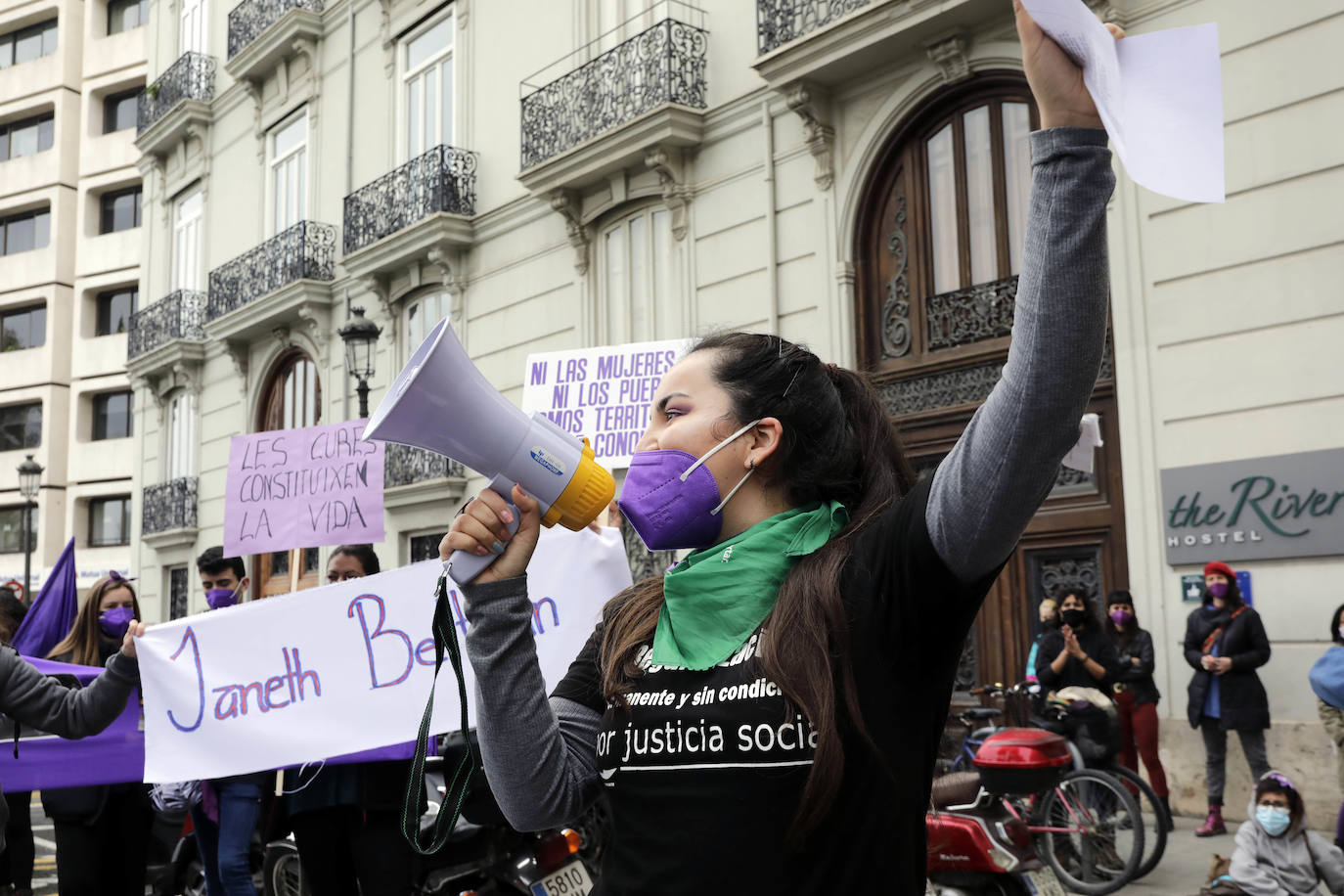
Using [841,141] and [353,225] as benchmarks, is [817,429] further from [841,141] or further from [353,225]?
[353,225]

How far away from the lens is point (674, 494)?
81.0 inches

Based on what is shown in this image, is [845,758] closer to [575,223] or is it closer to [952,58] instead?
[952,58]

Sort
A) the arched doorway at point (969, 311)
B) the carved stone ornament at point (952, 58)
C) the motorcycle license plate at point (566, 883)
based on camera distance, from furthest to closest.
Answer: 1. the carved stone ornament at point (952, 58)
2. the arched doorway at point (969, 311)
3. the motorcycle license plate at point (566, 883)

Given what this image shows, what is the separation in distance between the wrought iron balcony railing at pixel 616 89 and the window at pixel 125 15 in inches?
1150

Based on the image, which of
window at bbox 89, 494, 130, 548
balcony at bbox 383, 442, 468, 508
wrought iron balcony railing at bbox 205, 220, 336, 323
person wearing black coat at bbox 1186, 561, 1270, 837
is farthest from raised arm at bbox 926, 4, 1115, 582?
window at bbox 89, 494, 130, 548

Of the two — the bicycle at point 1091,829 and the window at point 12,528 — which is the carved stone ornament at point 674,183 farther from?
the window at point 12,528

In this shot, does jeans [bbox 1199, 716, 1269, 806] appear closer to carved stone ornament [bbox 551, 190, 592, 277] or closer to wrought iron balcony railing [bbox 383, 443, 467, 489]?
carved stone ornament [bbox 551, 190, 592, 277]

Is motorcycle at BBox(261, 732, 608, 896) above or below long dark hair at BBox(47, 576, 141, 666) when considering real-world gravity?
below

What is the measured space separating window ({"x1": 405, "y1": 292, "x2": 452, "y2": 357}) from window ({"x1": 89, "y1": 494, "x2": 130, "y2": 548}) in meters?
23.7

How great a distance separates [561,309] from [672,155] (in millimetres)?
2904

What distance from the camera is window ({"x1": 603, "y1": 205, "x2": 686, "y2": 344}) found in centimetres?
1530

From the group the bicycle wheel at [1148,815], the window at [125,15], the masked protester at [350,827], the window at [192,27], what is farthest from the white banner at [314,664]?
the window at [125,15]

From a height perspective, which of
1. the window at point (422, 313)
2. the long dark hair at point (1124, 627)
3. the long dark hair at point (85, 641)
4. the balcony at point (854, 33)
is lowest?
the long dark hair at point (1124, 627)

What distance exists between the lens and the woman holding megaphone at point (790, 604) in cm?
149
